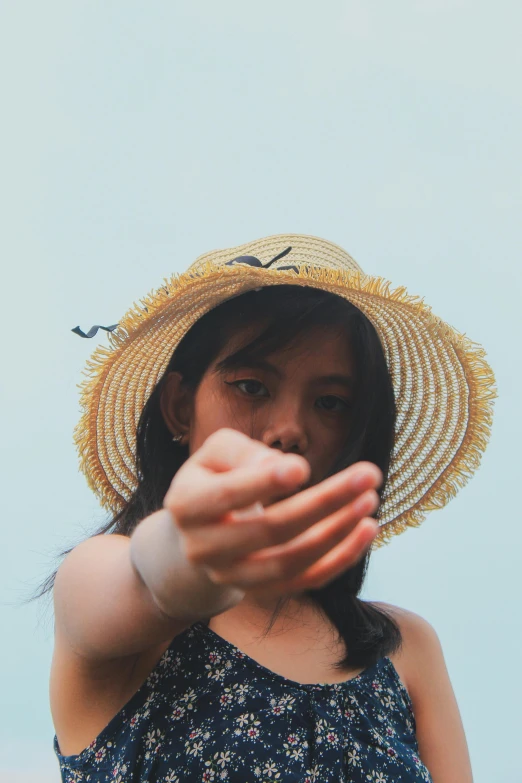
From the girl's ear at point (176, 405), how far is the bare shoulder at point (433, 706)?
0.67 m

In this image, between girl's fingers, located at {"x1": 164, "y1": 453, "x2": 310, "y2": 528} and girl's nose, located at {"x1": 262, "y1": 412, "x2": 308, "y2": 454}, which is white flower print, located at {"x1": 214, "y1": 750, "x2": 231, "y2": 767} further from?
girl's fingers, located at {"x1": 164, "y1": 453, "x2": 310, "y2": 528}

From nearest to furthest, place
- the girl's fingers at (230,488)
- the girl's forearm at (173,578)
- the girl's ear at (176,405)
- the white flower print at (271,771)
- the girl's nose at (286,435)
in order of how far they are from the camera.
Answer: the girl's fingers at (230,488), the girl's forearm at (173,578), the white flower print at (271,771), the girl's nose at (286,435), the girl's ear at (176,405)

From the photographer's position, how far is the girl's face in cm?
139

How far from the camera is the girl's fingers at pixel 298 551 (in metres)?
0.63

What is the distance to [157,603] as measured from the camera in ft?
2.67

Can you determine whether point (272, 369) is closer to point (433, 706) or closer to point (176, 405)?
point (176, 405)

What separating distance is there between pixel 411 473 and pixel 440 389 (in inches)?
8.8

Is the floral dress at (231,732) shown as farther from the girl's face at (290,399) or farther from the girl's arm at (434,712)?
the girl's face at (290,399)

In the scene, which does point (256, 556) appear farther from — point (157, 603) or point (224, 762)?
point (224, 762)

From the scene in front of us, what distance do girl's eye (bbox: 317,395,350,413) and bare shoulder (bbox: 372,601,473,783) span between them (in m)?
0.53

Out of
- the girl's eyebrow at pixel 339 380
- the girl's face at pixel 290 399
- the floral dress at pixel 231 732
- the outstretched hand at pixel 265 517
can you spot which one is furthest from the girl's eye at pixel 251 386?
the outstretched hand at pixel 265 517

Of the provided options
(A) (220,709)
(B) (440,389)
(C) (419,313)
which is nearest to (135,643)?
(A) (220,709)

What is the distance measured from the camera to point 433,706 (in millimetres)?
1544

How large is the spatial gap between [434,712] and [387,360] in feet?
2.60
